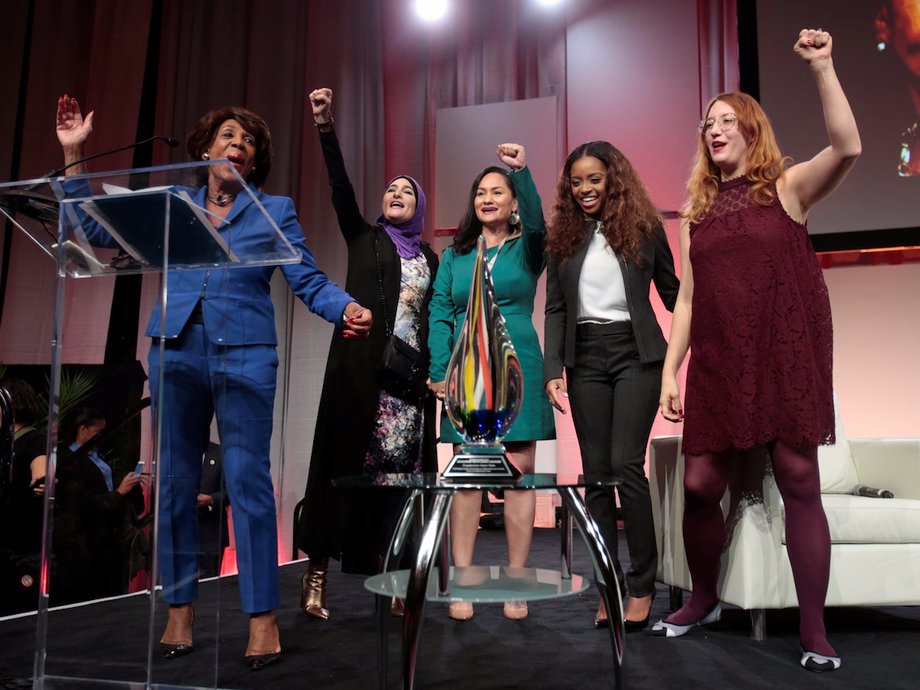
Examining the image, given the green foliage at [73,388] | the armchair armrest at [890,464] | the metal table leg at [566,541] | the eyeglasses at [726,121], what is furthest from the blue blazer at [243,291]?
the armchair armrest at [890,464]

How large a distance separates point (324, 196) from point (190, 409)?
328cm

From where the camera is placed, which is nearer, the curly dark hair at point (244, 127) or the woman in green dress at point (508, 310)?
the curly dark hair at point (244, 127)

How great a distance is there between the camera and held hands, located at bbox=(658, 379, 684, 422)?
2.05 metres

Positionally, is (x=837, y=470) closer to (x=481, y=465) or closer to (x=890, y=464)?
(x=890, y=464)

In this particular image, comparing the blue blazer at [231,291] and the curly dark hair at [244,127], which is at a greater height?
the curly dark hair at [244,127]

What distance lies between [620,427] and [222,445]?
100 cm

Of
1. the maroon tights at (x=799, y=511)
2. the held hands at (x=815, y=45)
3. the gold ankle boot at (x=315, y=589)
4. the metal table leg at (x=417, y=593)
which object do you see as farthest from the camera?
the gold ankle boot at (x=315, y=589)

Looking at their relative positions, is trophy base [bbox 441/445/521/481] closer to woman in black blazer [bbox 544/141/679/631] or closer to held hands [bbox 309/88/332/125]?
woman in black blazer [bbox 544/141/679/631]

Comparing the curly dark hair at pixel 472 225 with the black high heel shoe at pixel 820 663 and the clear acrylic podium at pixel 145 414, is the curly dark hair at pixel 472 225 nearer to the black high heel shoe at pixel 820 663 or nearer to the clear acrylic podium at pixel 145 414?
the clear acrylic podium at pixel 145 414

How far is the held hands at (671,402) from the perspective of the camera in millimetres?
2055

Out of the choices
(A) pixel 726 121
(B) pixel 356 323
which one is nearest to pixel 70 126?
(B) pixel 356 323

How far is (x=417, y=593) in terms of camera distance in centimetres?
121

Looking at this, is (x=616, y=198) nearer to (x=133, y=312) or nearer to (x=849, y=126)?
(x=849, y=126)

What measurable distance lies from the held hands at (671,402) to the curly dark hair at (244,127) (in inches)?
46.0
